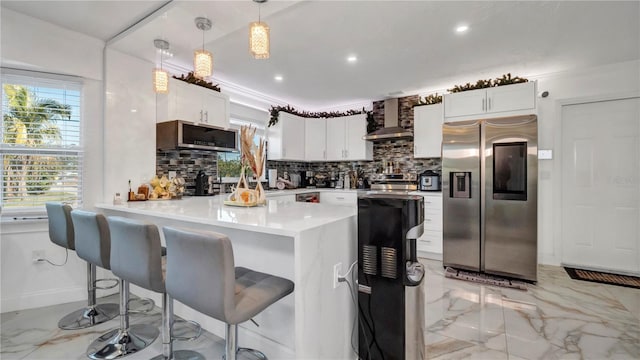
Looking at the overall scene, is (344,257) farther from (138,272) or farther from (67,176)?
(67,176)

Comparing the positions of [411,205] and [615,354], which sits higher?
[411,205]

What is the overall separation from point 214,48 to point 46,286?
274 cm

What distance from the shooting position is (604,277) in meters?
3.19

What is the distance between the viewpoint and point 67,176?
Result: 2602mm

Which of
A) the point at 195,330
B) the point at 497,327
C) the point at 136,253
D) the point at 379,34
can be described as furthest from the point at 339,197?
the point at 136,253

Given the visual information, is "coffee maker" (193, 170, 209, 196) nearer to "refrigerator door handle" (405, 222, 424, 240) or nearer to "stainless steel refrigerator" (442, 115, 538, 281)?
"refrigerator door handle" (405, 222, 424, 240)

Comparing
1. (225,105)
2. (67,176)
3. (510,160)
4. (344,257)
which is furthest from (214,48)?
(510,160)

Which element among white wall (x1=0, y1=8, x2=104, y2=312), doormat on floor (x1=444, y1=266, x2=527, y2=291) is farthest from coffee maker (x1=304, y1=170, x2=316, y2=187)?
white wall (x1=0, y1=8, x2=104, y2=312)

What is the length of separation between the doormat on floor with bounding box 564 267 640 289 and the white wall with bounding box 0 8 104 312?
5.28m

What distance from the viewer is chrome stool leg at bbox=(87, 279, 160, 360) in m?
1.77

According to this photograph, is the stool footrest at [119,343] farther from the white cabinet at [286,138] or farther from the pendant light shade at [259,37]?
the white cabinet at [286,138]

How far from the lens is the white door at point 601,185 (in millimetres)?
3250

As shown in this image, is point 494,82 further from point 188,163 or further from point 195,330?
point 195,330

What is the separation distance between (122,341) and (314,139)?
387 centimetres
